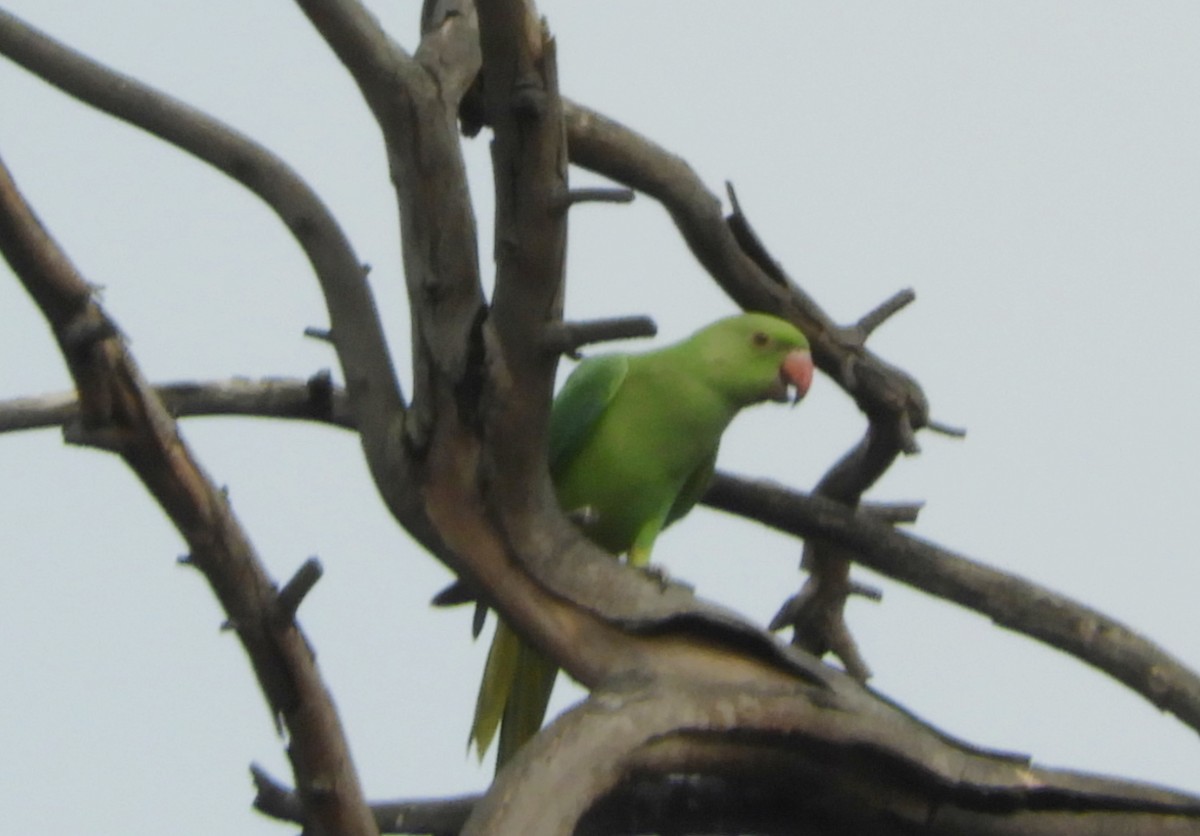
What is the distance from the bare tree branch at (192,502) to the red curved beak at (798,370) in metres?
1.35

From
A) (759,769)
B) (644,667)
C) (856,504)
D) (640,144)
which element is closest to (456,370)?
(644,667)

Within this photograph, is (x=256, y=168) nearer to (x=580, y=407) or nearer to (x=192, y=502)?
(x=192, y=502)

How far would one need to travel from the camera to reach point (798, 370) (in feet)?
10.1

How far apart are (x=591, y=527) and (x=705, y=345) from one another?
503mm

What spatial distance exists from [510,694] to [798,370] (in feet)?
3.14

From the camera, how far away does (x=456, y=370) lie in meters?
2.10

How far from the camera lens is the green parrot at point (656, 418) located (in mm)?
3072

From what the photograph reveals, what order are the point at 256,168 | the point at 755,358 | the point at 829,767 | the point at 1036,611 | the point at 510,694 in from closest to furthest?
the point at 829,767
the point at 256,168
the point at 1036,611
the point at 510,694
the point at 755,358

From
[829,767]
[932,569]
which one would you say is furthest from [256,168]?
[932,569]

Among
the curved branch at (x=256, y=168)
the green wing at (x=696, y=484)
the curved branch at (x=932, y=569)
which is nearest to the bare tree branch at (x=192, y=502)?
the curved branch at (x=256, y=168)

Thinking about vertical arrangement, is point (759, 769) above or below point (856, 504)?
below

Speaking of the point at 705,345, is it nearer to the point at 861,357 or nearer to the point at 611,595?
the point at 861,357

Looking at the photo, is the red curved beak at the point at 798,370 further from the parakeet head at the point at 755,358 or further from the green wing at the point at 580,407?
the green wing at the point at 580,407

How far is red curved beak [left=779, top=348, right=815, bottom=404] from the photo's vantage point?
9.97ft
